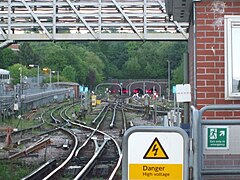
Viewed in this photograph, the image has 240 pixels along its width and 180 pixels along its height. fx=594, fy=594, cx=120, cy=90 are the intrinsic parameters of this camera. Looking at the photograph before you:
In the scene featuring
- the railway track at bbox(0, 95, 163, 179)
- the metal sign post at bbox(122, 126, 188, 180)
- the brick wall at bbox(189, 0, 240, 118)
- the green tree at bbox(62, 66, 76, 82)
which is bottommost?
the railway track at bbox(0, 95, 163, 179)

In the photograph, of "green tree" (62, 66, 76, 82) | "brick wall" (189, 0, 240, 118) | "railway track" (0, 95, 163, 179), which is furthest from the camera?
"green tree" (62, 66, 76, 82)

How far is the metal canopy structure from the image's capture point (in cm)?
2770

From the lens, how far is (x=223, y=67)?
799 cm

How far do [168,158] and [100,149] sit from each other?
14.7 m

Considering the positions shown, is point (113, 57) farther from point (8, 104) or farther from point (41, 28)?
point (41, 28)

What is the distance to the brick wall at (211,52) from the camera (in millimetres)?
7984

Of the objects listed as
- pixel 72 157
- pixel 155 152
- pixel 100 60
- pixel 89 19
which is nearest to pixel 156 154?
pixel 155 152

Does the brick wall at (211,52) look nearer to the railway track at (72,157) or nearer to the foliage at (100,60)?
the railway track at (72,157)

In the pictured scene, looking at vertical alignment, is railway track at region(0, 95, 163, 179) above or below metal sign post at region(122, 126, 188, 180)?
below

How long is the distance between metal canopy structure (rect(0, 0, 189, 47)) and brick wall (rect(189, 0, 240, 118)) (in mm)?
19021

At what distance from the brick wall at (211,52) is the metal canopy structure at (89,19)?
1902 centimetres

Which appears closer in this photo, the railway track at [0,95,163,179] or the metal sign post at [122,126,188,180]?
the metal sign post at [122,126,188,180]

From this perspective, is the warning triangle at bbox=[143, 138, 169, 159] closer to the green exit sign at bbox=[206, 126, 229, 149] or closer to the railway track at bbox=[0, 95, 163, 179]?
the green exit sign at bbox=[206, 126, 229, 149]

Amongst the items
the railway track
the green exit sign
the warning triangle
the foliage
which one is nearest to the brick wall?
the green exit sign
